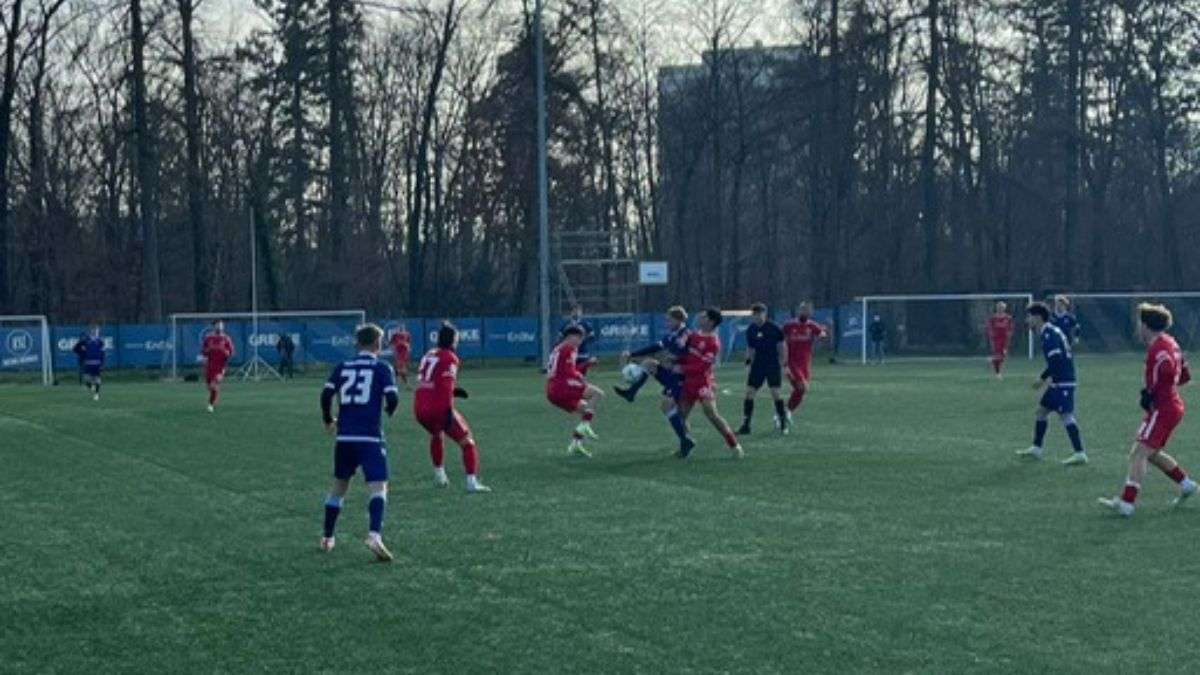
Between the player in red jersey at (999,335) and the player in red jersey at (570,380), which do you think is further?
the player in red jersey at (999,335)

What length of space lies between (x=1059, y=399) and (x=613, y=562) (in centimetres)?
889

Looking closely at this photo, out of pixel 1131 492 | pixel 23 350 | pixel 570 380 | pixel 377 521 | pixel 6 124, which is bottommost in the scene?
pixel 1131 492

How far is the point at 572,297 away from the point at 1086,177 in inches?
969

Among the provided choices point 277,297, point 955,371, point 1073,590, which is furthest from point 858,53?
point 1073,590

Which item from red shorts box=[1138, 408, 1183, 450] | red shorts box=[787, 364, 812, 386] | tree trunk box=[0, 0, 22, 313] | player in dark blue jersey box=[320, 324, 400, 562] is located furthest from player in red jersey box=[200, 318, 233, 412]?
tree trunk box=[0, 0, 22, 313]

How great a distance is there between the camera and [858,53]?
58656mm

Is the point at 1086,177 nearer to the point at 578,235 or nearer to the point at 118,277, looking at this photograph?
the point at 578,235

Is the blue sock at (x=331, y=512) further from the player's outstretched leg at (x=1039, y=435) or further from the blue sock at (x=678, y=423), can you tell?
the player's outstretched leg at (x=1039, y=435)

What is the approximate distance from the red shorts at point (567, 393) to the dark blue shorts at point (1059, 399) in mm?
5821

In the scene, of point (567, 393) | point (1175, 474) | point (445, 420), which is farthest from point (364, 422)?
point (567, 393)

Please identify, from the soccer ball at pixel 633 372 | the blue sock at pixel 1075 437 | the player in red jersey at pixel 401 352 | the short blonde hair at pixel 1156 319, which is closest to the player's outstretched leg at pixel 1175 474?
the short blonde hair at pixel 1156 319

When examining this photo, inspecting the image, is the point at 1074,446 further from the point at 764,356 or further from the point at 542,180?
the point at 542,180

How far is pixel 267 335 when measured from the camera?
51656 millimetres

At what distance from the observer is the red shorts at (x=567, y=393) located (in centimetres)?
2047
